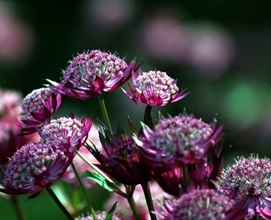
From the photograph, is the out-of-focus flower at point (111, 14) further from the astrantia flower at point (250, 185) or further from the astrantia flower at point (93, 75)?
the astrantia flower at point (250, 185)

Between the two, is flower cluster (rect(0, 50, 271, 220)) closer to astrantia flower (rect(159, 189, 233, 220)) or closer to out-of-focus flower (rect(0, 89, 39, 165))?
astrantia flower (rect(159, 189, 233, 220))

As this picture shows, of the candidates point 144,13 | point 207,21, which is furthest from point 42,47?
point 207,21

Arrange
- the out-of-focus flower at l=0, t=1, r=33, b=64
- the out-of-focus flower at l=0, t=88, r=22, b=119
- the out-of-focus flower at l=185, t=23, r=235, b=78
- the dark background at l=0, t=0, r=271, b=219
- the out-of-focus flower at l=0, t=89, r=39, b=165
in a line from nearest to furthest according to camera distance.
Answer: the out-of-focus flower at l=0, t=89, r=39, b=165 < the out-of-focus flower at l=0, t=88, r=22, b=119 < the dark background at l=0, t=0, r=271, b=219 < the out-of-focus flower at l=185, t=23, r=235, b=78 < the out-of-focus flower at l=0, t=1, r=33, b=64

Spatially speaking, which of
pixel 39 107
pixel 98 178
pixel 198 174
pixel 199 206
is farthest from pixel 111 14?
pixel 199 206

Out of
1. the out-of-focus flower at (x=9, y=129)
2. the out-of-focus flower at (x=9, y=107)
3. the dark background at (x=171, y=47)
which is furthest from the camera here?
the dark background at (x=171, y=47)

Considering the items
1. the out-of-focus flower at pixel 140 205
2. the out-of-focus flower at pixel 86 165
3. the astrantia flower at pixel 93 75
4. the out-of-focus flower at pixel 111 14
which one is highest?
the out-of-focus flower at pixel 111 14

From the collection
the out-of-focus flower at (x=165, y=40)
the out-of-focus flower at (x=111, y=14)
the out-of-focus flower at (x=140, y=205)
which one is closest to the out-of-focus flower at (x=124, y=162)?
the out-of-focus flower at (x=140, y=205)

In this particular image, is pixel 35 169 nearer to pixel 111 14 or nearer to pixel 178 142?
pixel 178 142

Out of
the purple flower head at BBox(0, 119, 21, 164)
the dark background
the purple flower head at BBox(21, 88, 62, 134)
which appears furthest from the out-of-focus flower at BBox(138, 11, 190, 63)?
the purple flower head at BBox(21, 88, 62, 134)
